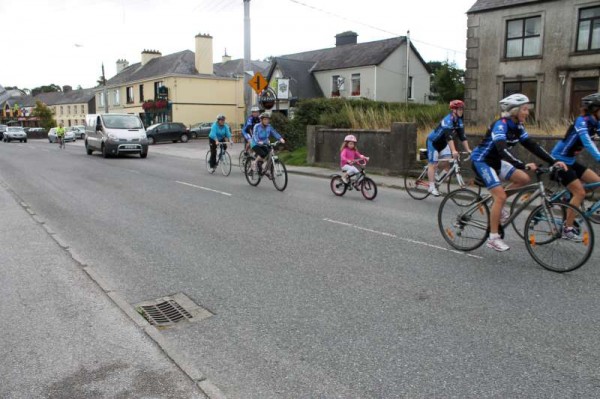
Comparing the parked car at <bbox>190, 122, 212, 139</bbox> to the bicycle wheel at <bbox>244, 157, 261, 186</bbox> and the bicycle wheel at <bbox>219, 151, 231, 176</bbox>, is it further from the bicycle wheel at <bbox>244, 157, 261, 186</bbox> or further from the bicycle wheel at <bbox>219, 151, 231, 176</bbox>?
the bicycle wheel at <bbox>244, 157, 261, 186</bbox>

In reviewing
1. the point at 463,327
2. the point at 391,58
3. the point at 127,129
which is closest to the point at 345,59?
the point at 391,58

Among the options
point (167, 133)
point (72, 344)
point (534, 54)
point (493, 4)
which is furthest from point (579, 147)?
point (167, 133)

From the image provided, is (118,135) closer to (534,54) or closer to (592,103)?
(534,54)

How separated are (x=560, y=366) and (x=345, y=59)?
43177 mm

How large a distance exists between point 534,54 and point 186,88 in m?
34.6

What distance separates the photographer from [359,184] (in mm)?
11078

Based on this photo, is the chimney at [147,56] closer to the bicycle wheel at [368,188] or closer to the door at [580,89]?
the door at [580,89]

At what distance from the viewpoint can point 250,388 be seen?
3234 mm

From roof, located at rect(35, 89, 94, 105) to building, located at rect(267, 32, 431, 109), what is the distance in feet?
150

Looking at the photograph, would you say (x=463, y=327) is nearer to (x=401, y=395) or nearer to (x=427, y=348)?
(x=427, y=348)

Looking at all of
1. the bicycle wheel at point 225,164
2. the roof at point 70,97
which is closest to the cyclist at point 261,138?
the bicycle wheel at point 225,164

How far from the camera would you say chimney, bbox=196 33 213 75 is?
167 ft

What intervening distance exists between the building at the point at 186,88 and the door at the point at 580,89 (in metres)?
35.2

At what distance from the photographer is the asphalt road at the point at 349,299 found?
11.0 ft
